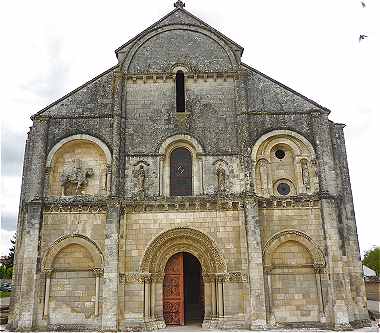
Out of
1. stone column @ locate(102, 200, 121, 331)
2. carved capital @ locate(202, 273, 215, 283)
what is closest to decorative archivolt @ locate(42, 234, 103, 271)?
stone column @ locate(102, 200, 121, 331)

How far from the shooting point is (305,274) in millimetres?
16594

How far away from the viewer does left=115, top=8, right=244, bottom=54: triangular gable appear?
20125 mm

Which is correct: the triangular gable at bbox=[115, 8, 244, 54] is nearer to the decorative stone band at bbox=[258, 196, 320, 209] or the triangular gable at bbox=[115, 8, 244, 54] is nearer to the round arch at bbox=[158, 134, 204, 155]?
the round arch at bbox=[158, 134, 204, 155]

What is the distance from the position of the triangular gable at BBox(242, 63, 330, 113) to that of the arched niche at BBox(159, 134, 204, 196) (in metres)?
3.32

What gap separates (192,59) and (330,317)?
13189 millimetres

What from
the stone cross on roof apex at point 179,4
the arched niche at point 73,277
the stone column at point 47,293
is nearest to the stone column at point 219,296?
the arched niche at point 73,277

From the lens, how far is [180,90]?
19.5 metres

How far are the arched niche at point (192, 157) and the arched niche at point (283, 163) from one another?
7.99 feet

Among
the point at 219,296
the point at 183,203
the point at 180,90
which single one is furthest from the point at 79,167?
the point at 219,296

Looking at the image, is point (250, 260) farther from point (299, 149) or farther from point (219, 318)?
point (299, 149)

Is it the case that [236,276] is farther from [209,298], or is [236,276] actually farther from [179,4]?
[179,4]

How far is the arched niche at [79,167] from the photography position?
58.4 feet

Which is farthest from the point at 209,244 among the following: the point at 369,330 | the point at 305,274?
the point at 369,330

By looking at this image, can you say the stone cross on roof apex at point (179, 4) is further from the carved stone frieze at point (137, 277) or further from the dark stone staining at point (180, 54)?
the carved stone frieze at point (137, 277)
